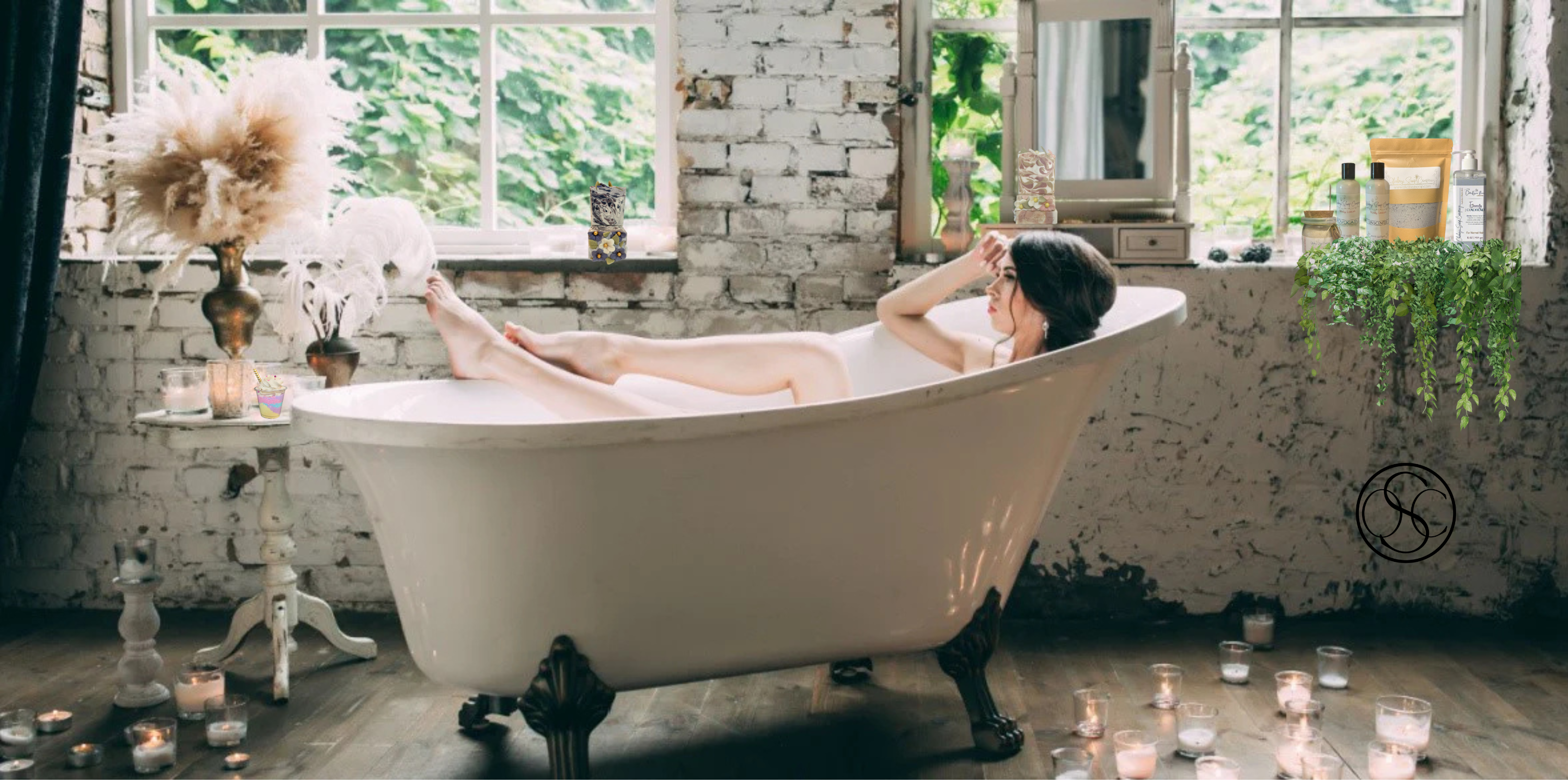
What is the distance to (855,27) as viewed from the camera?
10.8ft

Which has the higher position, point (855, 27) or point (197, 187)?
point (855, 27)

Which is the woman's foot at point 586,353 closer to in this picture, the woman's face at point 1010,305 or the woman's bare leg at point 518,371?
the woman's bare leg at point 518,371

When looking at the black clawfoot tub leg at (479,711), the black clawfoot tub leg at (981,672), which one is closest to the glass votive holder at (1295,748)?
the black clawfoot tub leg at (981,672)

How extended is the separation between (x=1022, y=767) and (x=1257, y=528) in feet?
4.18

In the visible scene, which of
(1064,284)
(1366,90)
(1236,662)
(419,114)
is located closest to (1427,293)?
(1366,90)

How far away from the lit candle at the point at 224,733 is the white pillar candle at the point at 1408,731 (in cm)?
203

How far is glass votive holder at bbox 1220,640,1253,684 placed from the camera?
281 cm

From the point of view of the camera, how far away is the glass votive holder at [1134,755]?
2.21 metres

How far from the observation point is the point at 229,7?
11.7 ft

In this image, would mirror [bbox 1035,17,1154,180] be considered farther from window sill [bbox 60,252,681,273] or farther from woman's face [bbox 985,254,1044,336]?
window sill [bbox 60,252,681,273]

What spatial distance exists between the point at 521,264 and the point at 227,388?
84 cm

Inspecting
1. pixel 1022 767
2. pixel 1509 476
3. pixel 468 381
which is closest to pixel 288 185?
pixel 468 381

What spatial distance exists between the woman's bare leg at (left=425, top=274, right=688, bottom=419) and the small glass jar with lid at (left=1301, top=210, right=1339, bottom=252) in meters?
1.62

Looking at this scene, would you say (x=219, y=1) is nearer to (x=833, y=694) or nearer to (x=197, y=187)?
(x=197, y=187)
